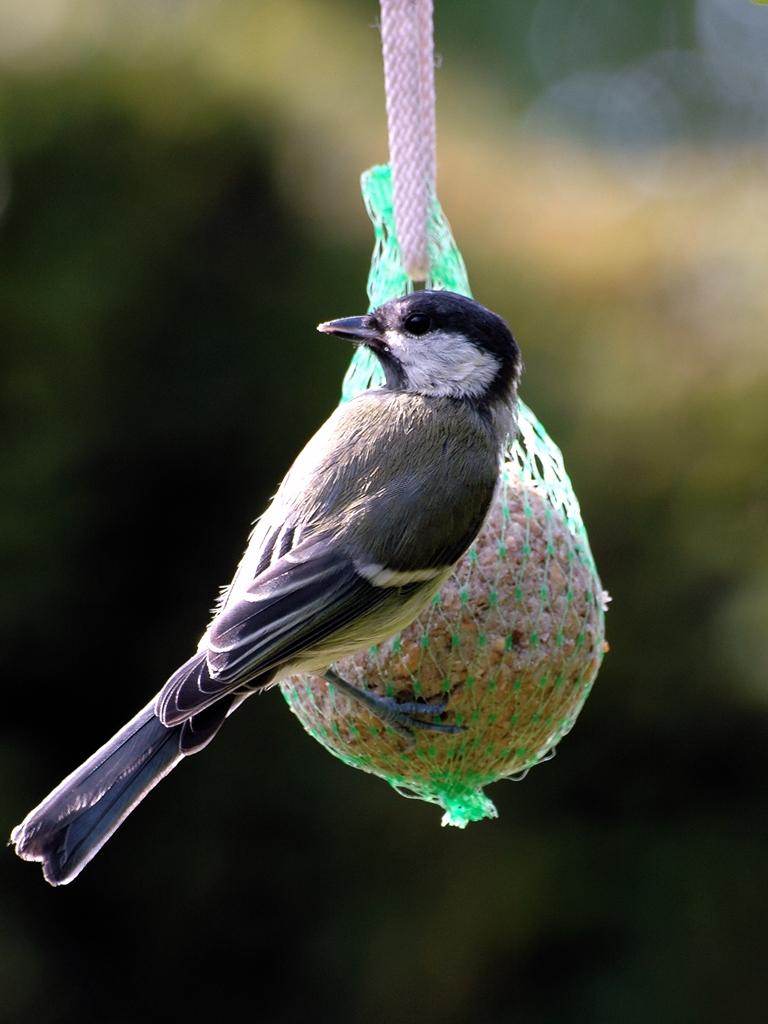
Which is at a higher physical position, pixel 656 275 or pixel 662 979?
pixel 656 275

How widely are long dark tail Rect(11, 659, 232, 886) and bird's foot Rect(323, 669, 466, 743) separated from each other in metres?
0.33

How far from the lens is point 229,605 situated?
2.16 m

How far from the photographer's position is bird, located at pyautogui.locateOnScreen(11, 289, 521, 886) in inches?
80.0

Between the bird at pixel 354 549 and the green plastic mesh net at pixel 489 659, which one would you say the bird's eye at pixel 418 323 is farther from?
the green plastic mesh net at pixel 489 659

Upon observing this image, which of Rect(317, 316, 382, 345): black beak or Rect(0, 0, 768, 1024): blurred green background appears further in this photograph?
Rect(0, 0, 768, 1024): blurred green background

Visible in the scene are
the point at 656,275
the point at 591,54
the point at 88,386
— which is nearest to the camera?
the point at 88,386

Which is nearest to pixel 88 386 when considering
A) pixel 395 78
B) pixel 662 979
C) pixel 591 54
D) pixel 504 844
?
pixel 395 78

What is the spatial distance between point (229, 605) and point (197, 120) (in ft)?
7.06

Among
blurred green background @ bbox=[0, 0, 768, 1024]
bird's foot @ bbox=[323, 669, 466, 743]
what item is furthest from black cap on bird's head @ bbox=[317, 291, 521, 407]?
blurred green background @ bbox=[0, 0, 768, 1024]

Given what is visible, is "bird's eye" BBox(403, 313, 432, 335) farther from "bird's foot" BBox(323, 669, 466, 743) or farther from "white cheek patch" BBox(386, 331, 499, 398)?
"bird's foot" BBox(323, 669, 466, 743)

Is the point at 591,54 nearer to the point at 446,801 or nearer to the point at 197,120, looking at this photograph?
the point at 197,120

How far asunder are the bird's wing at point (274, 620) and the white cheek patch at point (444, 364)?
0.44 meters

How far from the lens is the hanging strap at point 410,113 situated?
2.35m

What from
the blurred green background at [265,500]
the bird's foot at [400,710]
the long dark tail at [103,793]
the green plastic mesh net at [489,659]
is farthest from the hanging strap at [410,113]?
the blurred green background at [265,500]
